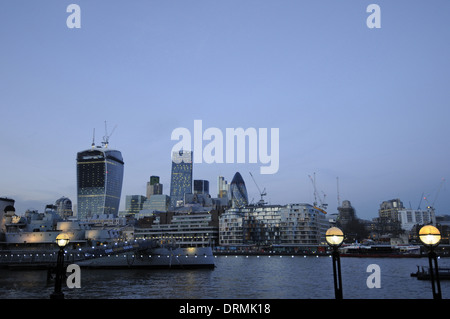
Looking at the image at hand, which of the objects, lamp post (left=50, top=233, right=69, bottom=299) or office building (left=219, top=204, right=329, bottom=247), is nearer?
lamp post (left=50, top=233, right=69, bottom=299)

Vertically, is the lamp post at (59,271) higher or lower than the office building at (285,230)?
higher

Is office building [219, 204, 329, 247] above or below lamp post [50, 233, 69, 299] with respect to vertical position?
below

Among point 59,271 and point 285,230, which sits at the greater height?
point 59,271

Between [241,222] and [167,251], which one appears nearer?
[167,251]

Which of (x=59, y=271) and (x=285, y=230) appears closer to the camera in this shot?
(x=59, y=271)

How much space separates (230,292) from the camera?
42438 mm

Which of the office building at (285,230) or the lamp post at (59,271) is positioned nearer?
the lamp post at (59,271)
